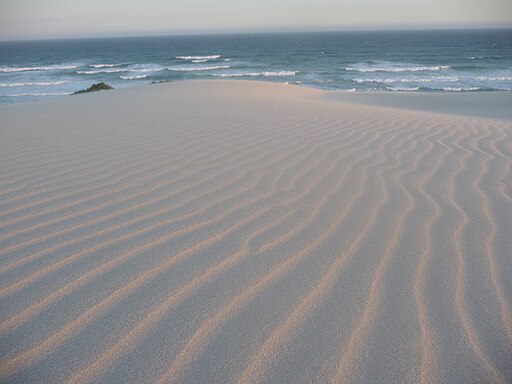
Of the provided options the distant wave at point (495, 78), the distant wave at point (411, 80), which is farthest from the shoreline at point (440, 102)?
the distant wave at point (495, 78)

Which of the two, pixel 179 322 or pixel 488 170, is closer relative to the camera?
pixel 179 322

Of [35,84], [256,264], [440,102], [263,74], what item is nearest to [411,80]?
[263,74]

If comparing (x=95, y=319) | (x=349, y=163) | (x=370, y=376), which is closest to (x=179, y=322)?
(x=95, y=319)

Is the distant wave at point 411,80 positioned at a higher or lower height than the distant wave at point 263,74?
higher

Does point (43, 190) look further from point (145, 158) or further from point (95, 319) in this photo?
point (95, 319)

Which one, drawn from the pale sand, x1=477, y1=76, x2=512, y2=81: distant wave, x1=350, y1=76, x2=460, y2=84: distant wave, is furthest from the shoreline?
x1=477, y1=76, x2=512, y2=81: distant wave

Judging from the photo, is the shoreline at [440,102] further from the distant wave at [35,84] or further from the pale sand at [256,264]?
the distant wave at [35,84]

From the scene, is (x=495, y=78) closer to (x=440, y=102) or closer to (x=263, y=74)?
(x=263, y=74)

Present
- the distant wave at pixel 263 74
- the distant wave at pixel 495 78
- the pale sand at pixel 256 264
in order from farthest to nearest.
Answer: the distant wave at pixel 263 74 < the distant wave at pixel 495 78 < the pale sand at pixel 256 264
